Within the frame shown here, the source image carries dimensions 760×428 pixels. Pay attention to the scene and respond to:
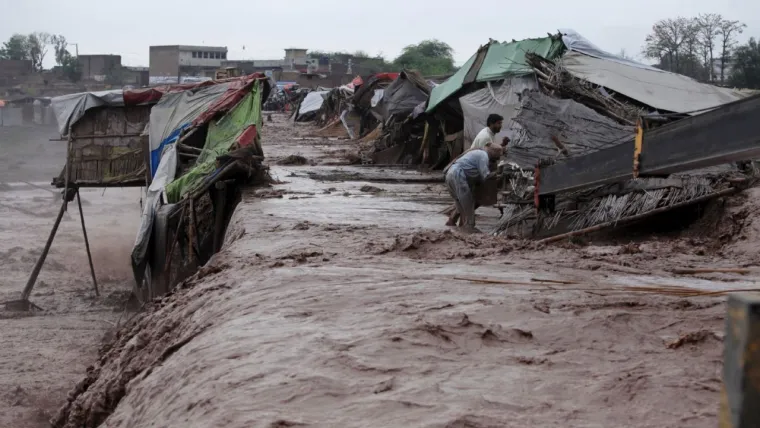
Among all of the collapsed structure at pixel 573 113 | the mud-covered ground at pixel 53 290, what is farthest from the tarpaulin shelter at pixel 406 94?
the mud-covered ground at pixel 53 290

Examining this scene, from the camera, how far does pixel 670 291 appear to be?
492 centimetres

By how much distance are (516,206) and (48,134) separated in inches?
1769

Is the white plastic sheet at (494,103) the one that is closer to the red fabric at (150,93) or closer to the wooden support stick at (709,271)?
the red fabric at (150,93)

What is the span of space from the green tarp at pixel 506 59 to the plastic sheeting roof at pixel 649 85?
0.69 m

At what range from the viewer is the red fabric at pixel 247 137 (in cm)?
1198

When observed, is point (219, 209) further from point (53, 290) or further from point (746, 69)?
point (746, 69)

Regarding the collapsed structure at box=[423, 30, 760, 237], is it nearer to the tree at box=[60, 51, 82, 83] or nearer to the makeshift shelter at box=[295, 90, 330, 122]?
the makeshift shelter at box=[295, 90, 330, 122]

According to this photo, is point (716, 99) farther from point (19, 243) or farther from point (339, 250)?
point (19, 243)

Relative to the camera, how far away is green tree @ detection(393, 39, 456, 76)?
60125 mm

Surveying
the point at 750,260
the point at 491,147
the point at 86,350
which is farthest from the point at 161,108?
the point at 750,260

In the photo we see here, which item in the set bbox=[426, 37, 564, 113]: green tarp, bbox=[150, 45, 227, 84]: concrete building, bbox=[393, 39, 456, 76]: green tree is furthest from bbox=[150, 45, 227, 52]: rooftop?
bbox=[426, 37, 564, 113]: green tarp

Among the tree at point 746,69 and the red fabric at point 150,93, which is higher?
the tree at point 746,69

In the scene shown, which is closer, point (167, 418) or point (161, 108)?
point (167, 418)

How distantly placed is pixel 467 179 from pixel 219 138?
15.6 ft
